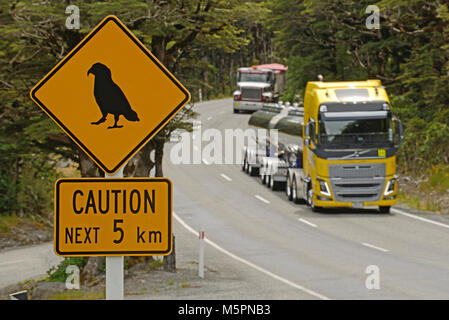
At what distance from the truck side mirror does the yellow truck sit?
3 cm

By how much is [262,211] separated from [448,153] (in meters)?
8.27

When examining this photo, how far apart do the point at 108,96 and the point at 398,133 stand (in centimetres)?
2132

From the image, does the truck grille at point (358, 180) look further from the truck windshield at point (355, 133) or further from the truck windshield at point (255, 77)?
the truck windshield at point (255, 77)

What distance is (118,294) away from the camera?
5.32 metres

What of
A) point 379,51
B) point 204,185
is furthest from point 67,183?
point 379,51

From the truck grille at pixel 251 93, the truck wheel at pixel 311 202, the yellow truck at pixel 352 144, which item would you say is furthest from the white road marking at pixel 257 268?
the truck grille at pixel 251 93

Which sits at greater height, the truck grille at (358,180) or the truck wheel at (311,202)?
the truck grille at (358,180)

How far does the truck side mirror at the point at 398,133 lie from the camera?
2544cm

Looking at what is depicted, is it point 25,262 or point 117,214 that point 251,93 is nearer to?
point 25,262

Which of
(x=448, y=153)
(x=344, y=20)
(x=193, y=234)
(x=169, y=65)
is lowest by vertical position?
(x=193, y=234)

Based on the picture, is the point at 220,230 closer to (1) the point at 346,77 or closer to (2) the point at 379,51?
(2) the point at 379,51

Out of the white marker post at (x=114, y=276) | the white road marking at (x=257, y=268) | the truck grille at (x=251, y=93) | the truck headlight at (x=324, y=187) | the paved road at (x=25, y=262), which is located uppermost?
the truck grille at (x=251, y=93)

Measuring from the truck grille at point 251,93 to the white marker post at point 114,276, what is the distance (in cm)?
5780

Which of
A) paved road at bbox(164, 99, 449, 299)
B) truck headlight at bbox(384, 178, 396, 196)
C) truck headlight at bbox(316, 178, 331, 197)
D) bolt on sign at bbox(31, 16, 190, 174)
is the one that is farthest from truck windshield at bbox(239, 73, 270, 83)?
bolt on sign at bbox(31, 16, 190, 174)
